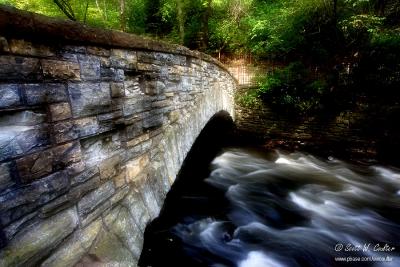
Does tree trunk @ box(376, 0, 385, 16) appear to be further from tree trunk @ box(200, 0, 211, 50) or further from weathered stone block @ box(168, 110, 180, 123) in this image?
weathered stone block @ box(168, 110, 180, 123)

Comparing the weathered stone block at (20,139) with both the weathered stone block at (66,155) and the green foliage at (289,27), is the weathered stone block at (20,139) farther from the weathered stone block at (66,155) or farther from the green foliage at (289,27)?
the green foliage at (289,27)

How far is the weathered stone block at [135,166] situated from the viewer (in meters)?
2.37

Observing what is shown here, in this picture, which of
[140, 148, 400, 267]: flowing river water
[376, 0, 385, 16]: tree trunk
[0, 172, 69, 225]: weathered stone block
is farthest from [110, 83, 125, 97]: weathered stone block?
[376, 0, 385, 16]: tree trunk

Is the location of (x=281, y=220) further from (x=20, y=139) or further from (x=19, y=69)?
(x=19, y=69)

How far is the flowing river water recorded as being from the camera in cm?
356

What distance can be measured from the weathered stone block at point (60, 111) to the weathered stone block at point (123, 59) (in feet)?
1.93

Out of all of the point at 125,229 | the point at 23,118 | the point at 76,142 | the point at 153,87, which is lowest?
the point at 125,229

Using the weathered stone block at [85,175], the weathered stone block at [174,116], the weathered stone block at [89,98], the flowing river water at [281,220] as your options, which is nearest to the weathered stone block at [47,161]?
the weathered stone block at [85,175]

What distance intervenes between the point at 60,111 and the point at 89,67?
1.31 ft

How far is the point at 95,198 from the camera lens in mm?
1947

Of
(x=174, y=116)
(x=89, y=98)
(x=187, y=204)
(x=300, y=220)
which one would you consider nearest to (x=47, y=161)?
(x=89, y=98)

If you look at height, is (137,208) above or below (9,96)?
below

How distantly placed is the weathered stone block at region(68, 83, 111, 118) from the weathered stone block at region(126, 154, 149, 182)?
1.96 ft

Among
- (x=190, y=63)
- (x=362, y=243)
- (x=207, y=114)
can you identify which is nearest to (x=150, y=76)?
(x=190, y=63)
